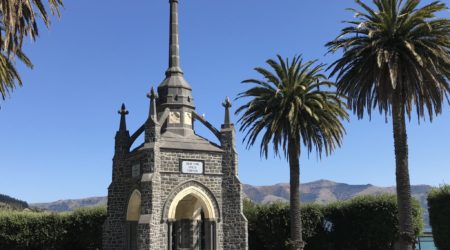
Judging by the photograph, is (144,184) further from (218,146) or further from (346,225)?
(346,225)

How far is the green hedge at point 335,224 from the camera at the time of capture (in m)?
37.5

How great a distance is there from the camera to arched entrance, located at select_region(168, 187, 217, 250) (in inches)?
1215

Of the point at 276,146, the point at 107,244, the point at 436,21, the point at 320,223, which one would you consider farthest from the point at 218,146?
the point at 436,21

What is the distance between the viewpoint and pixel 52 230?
3922 centimetres

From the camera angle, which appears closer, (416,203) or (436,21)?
(436,21)

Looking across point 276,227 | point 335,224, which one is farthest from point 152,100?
point 335,224

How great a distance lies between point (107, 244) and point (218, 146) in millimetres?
9862

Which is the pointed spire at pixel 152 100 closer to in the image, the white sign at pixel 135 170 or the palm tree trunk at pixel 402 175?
the white sign at pixel 135 170

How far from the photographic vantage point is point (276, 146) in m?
33.4

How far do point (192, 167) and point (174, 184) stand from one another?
5.27 feet

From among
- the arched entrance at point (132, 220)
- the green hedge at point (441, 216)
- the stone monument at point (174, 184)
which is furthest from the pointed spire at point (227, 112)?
the green hedge at point (441, 216)

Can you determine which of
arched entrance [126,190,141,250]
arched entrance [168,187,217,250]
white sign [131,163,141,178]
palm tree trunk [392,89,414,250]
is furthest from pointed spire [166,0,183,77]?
palm tree trunk [392,89,414,250]

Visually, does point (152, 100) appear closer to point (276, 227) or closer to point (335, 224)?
point (276, 227)

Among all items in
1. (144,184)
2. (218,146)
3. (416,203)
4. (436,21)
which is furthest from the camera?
(416,203)
